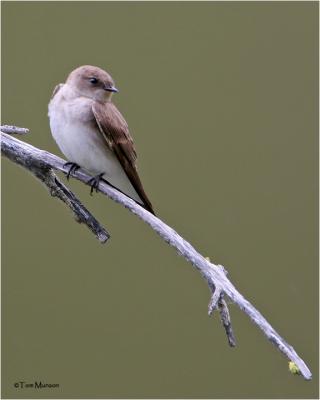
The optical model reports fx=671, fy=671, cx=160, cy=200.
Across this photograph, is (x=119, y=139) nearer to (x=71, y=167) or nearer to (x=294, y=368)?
(x=71, y=167)

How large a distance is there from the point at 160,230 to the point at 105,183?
0.41 metres

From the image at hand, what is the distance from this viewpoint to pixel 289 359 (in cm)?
171

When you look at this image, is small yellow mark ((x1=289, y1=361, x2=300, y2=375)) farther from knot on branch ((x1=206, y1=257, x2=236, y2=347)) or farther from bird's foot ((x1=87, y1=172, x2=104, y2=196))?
bird's foot ((x1=87, y1=172, x2=104, y2=196))

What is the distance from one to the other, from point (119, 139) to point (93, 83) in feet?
0.76

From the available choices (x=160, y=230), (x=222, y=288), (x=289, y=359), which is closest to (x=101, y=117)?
(x=160, y=230)

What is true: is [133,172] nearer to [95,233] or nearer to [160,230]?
[95,233]

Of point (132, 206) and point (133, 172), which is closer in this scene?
point (132, 206)

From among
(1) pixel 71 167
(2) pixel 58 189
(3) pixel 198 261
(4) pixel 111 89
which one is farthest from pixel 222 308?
(4) pixel 111 89

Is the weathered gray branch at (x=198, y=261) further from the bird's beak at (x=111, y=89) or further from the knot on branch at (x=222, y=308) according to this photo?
the bird's beak at (x=111, y=89)

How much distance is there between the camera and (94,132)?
7.42ft

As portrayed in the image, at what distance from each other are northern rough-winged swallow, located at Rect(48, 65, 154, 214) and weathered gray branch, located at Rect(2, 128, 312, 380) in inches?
4.7

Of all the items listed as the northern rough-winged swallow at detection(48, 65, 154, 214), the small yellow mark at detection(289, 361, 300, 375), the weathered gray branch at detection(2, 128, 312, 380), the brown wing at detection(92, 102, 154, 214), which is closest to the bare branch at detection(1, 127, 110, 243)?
the weathered gray branch at detection(2, 128, 312, 380)

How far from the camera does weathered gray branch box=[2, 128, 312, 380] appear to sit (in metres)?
1.74

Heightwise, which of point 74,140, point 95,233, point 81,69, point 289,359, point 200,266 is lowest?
point 289,359
